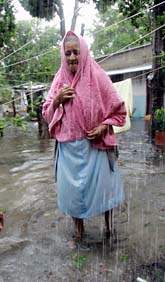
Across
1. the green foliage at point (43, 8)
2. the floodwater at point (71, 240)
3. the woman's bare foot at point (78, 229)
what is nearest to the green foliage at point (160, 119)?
the floodwater at point (71, 240)

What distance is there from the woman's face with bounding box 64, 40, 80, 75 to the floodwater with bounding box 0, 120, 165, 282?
1.60m

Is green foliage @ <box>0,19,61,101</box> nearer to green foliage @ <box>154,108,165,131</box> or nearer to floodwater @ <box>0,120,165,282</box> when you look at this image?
green foliage @ <box>154,108,165,131</box>

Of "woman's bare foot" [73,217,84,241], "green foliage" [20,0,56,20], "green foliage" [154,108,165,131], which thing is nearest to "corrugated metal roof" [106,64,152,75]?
"green foliage" [20,0,56,20]

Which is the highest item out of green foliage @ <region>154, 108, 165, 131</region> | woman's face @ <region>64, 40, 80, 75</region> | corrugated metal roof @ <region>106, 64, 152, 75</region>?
corrugated metal roof @ <region>106, 64, 152, 75</region>

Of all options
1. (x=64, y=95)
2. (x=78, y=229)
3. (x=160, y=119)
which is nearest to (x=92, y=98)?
(x=64, y=95)

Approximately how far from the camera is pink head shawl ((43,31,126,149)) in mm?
2898

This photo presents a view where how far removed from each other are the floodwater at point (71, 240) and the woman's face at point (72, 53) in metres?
1.60

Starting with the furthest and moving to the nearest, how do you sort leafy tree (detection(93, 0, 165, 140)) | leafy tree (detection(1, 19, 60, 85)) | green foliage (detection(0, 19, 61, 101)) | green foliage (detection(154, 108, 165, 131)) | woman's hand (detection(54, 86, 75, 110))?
1. leafy tree (detection(1, 19, 60, 85))
2. green foliage (detection(0, 19, 61, 101))
3. green foliage (detection(154, 108, 165, 131))
4. leafy tree (detection(93, 0, 165, 140))
5. woman's hand (detection(54, 86, 75, 110))

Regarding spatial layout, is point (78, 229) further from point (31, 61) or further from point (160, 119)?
point (31, 61)

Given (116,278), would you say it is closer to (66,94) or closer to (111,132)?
(111,132)

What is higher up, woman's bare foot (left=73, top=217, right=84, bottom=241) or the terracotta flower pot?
woman's bare foot (left=73, top=217, right=84, bottom=241)

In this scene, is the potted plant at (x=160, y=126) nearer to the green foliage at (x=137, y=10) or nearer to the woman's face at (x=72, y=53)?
the green foliage at (x=137, y=10)

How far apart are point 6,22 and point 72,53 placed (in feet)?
26.2

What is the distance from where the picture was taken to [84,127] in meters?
2.91
